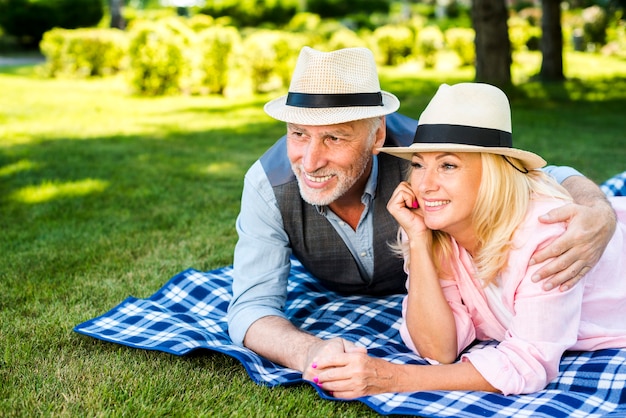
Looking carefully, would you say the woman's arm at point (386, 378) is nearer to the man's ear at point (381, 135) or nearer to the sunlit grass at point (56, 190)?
the man's ear at point (381, 135)

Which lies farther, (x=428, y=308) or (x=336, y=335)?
(x=336, y=335)

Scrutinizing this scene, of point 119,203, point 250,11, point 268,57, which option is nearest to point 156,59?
point 268,57

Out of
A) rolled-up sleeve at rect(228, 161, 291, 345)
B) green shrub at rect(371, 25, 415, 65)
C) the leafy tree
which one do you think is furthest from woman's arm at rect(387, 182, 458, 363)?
the leafy tree

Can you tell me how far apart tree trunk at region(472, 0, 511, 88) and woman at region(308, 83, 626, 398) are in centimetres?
957

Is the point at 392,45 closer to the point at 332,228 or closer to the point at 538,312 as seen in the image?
the point at 332,228

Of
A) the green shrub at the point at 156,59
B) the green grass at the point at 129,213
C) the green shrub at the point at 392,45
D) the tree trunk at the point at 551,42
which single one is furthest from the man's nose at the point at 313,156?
the green shrub at the point at 392,45

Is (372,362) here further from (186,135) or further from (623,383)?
(186,135)

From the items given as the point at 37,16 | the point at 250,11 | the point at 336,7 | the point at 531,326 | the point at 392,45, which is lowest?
the point at 392,45

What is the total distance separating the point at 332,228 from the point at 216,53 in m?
11.4

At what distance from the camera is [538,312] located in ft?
9.27

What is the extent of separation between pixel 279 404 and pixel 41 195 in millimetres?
4773

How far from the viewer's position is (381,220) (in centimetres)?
386

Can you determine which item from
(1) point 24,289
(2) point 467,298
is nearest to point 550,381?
(2) point 467,298

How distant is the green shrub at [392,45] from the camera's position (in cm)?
2144
